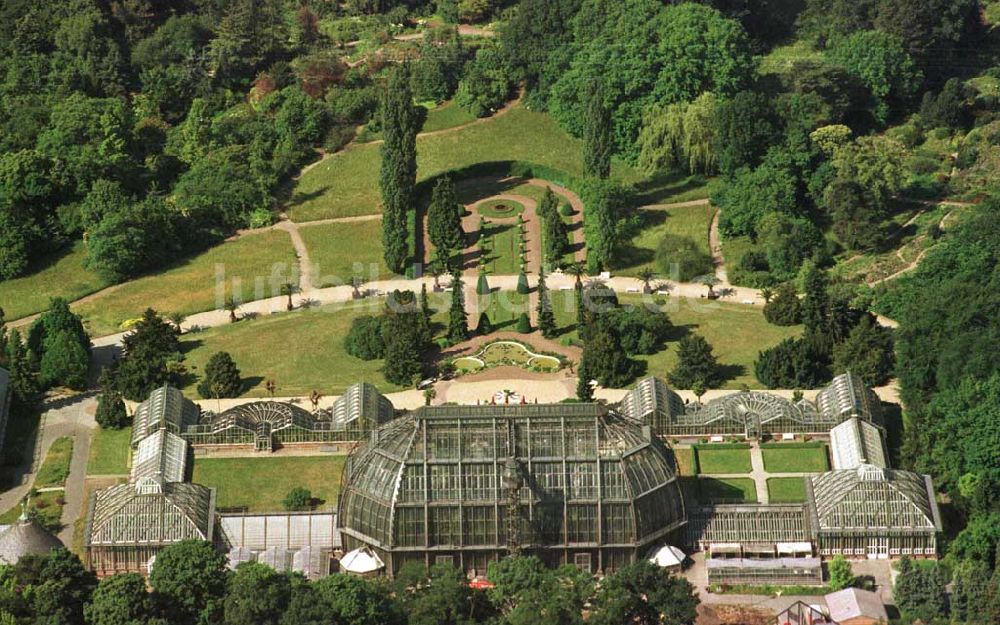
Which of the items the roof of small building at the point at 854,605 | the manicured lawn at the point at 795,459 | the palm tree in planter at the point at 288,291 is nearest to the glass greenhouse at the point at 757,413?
the manicured lawn at the point at 795,459

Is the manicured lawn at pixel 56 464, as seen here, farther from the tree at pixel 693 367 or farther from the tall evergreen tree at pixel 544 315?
the tree at pixel 693 367

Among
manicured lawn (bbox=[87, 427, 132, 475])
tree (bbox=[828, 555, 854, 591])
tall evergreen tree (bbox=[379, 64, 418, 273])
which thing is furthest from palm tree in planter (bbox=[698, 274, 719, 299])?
manicured lawn (bbox=[87, 427, 132, 475])

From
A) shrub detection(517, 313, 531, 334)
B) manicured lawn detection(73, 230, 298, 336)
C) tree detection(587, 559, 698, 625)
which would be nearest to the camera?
tree detection(587, 559, 698, 625)

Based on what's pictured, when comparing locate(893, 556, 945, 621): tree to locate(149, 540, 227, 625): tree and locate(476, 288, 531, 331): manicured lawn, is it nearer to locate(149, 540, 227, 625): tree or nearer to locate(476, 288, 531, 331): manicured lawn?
locate(149, 540, 227, 625): tree

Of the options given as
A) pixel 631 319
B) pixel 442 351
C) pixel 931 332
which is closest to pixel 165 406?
pixel 442 351

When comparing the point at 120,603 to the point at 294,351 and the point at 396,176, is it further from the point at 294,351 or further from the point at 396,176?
the point at 396,176

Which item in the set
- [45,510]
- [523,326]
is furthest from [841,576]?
[45,510]
